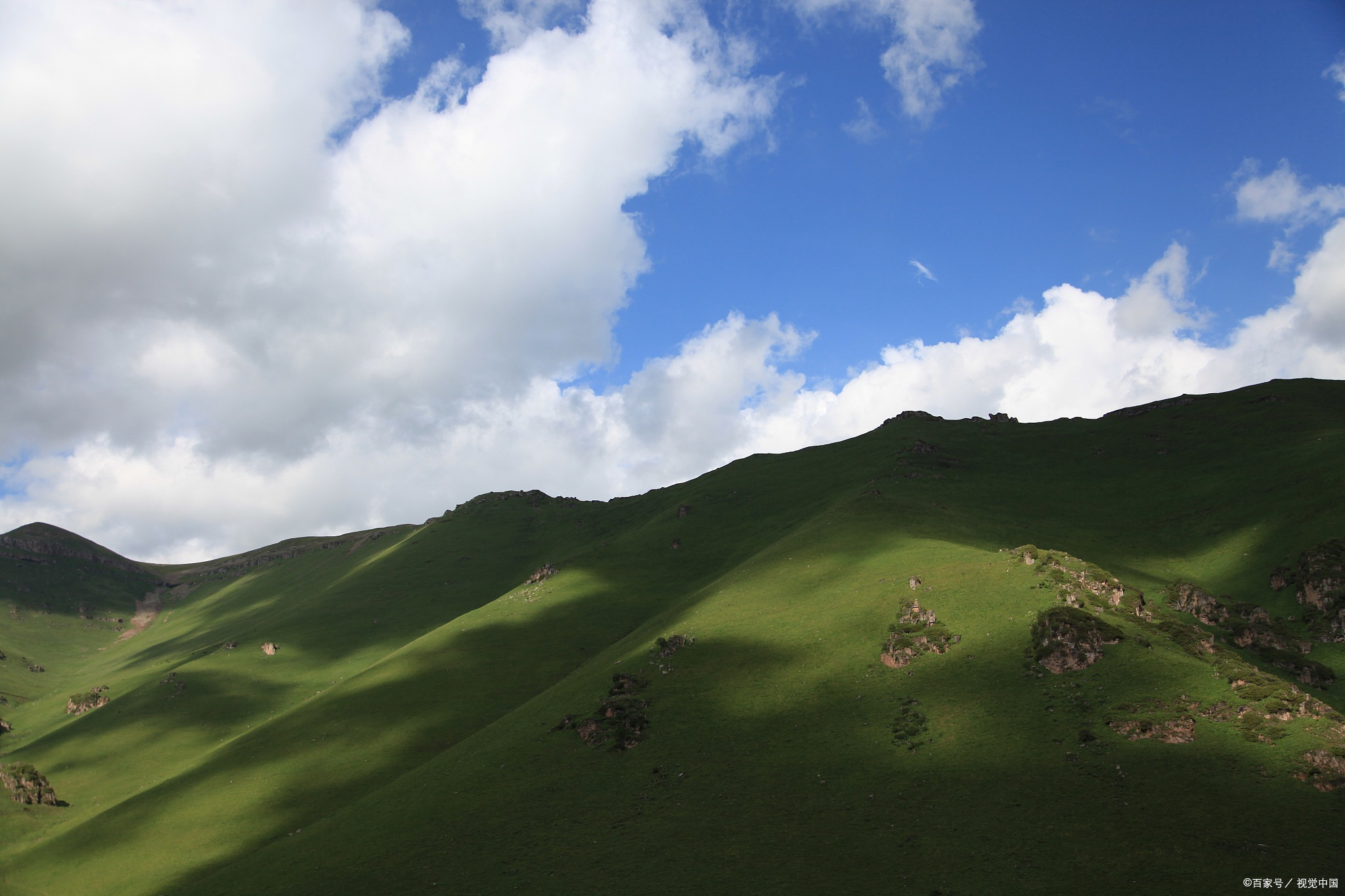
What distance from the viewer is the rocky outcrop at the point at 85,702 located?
460 ft

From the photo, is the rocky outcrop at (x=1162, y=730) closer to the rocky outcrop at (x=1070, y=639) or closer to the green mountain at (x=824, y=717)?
the green mountain at (x=824, y=717)

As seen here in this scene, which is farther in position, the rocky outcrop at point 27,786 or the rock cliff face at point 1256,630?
the rocky outcrop at point 27,786

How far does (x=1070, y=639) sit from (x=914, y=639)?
13234 mm

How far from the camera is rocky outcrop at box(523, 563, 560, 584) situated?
134 meters

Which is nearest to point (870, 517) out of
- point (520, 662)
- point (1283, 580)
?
point (1283, 580)

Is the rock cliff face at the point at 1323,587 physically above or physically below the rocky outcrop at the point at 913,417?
below

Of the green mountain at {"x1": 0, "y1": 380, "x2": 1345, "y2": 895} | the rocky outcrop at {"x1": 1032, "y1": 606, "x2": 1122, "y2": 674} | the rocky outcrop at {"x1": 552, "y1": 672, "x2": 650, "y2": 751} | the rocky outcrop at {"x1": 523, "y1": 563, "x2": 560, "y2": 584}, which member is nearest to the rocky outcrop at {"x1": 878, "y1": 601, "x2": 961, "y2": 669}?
the green mountain at {"x1": 0, "y1": 380, "x2": 1345, "y2": 895}

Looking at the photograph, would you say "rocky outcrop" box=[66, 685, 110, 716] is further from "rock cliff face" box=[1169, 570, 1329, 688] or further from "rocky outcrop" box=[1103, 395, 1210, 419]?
"rocky outcrop" box=[1103, 395, 1210, 419]

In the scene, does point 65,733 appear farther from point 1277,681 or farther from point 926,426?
point 926,426

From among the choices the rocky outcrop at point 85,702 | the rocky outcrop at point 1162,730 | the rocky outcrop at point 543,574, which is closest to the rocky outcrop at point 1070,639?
the rocky outcrop at point 1162,730

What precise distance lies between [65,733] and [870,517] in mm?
131599

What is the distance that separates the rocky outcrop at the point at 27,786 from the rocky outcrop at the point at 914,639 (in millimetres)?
104343

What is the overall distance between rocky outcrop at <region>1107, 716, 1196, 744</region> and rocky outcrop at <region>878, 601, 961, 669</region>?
1717 cm

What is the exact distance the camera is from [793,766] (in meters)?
58.9
